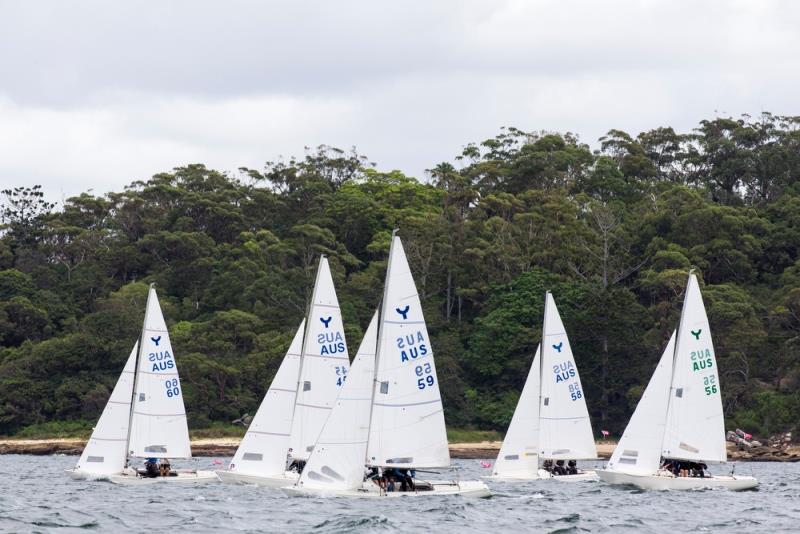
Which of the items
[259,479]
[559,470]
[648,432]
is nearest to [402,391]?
[259,479]

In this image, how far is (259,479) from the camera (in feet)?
124

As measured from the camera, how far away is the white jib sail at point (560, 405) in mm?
43750

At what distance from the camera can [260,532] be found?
25.8 m

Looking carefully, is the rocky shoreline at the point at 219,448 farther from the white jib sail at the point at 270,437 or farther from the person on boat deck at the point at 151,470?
the white jib sail at the point at 270,437

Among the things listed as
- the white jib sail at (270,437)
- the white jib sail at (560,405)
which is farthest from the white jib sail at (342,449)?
the white jib sail at (560,405)

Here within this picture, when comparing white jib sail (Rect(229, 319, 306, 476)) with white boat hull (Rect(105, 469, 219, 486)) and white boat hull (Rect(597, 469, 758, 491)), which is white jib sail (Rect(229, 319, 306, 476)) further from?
white boat hull (Rect(597, 469, 758, 491))

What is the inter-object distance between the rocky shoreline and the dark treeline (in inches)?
115

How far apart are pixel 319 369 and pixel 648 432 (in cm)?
967

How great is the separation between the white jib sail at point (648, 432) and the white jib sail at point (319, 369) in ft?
27.9

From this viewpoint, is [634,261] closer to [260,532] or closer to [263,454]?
[263,454]

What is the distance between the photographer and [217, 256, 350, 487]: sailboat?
3738 cm

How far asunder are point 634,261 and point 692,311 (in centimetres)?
4856

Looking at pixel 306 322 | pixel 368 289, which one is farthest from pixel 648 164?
pixel 306 322

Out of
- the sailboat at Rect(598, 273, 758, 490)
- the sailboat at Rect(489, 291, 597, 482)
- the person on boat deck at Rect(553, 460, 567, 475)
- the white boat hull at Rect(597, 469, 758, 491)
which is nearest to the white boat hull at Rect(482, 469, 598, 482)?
the sailboat at Rect(489, 291, 597, 482)
